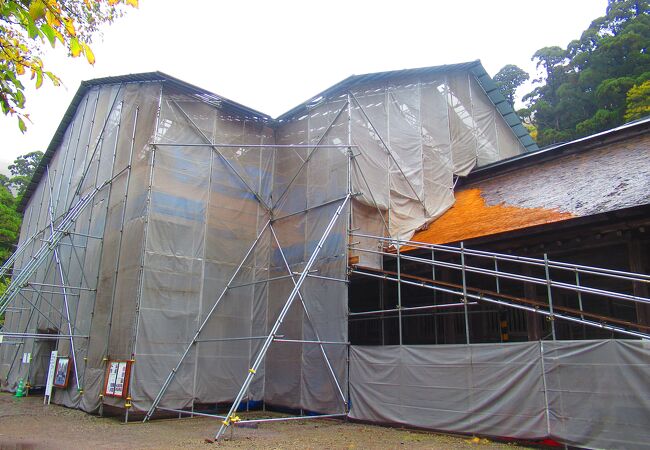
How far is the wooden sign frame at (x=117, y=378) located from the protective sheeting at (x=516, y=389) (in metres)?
5.02

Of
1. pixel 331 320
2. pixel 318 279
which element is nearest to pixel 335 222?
pixel 318 279

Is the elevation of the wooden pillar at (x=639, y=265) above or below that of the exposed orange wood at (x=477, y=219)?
below

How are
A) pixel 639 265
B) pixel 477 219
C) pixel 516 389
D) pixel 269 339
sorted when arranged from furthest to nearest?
pixel 477 219
pixel 269 339
pixel 639 265
pixel 516 389

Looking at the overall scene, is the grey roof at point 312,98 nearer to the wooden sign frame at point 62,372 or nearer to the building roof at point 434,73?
the building roof at point 434,73

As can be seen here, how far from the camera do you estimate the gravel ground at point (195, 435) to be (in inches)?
313

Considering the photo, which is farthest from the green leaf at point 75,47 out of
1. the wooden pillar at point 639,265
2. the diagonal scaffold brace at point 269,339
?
the wooden pillar at point 639,265

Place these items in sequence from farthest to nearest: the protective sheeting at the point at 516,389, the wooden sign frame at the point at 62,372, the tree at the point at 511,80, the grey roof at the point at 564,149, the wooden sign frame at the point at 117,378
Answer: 1. the tree at the point at 511,80
2. the wooden sign frame at the point at 62,372
3. the grey roof at the point at 564,149
4. the wooden sign frame at the point at 117,378
5. the protective sheeting at the point at 516,389

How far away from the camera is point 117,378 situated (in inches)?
429

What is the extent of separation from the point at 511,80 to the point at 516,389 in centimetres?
3388

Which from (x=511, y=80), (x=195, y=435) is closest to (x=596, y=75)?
(x=511, y=80)

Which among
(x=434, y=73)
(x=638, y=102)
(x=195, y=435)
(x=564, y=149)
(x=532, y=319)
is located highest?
(x=638, y=102)

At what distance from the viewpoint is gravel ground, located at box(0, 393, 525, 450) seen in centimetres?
795

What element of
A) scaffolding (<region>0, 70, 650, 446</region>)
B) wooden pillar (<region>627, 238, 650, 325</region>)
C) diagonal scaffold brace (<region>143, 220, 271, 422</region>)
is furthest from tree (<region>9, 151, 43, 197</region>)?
wooden pillar (<region>627, 238, 650, 325</region>)

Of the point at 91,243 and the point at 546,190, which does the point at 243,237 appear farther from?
the point at 546,190
